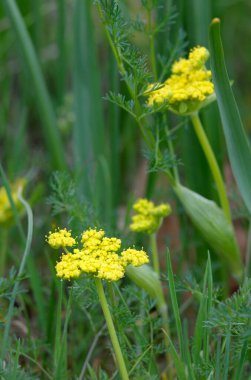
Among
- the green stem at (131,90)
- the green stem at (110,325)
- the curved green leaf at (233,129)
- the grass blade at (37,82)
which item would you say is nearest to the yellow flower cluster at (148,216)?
the green stem at (131,90)

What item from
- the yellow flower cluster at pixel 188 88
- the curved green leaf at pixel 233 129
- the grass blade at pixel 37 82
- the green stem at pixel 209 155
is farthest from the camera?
the grass blade at pixel 37 82

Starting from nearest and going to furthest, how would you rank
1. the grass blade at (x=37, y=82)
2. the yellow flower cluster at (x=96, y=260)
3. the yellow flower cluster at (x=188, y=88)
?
1. the yellow flower cluster at (x=96, y=260)
2. the yellow flower cluster at (x=188, y=88)
3. the grass blade at (x=37, y=82)

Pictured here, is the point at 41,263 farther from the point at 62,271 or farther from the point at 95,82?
the point at 62,271

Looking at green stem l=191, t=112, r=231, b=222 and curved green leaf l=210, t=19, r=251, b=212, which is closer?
curved green leaf l=210, t=19, r=251, b=212

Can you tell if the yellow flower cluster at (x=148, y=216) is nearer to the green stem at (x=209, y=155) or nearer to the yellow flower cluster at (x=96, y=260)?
the green stem at (x=209, y=155)

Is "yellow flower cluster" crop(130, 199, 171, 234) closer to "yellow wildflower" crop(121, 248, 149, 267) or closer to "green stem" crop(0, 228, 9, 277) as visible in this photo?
"yellow wildflower" crop(121, 248, 149, 267)

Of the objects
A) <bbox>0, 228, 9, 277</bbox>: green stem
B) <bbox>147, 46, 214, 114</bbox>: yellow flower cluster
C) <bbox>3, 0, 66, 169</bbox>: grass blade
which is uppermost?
<bbox>3, 0, 66, 169</bbox>: grass blade

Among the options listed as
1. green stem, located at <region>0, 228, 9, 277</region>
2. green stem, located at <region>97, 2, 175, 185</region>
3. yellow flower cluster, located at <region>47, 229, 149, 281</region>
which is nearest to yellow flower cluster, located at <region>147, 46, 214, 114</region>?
green stem, located at <region>97, 2, 175, 185</region>

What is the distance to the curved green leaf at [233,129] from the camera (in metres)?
1.13

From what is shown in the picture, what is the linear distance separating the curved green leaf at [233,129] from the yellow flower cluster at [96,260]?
264mm

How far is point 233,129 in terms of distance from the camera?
1.18 m

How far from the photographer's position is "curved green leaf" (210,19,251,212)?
1.13 meters

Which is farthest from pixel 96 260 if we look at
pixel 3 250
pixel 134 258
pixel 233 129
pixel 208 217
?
pixel 3 250

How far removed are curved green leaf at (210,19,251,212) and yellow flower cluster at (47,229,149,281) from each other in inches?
10.4
